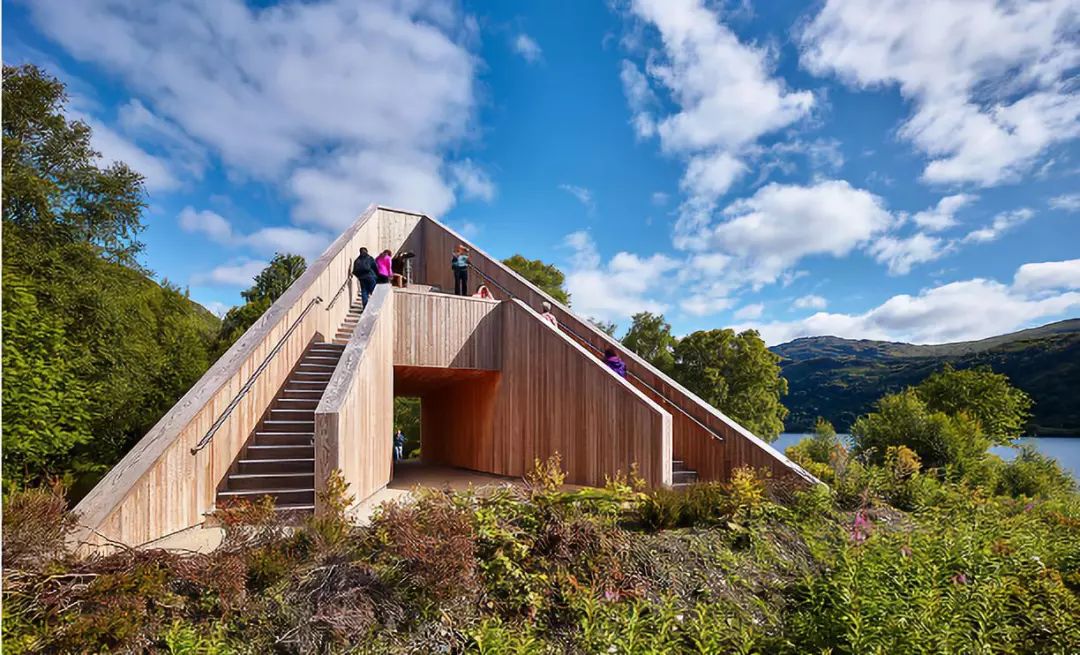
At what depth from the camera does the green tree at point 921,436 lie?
11.7 meters

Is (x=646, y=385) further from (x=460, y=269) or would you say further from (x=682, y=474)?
(x=460, y=269)

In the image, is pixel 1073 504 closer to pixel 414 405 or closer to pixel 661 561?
pixel 661 561

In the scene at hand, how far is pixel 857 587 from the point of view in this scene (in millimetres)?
3744

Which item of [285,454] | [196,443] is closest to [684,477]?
[285,454]

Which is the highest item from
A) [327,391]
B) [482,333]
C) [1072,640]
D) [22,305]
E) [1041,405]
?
[22,305]

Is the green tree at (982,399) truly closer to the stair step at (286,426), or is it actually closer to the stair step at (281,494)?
the stair step at (286,426)

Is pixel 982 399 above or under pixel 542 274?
under

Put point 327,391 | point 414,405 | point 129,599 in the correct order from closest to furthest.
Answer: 1. point 129,599
2. point 327,391
3. point 414,405

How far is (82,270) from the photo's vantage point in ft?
44.8

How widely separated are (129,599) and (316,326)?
19.9 feet

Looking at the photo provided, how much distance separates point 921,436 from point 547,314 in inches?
348

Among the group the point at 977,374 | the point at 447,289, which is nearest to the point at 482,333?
the point at 447,289

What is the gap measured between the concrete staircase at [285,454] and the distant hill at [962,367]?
66.5 feet

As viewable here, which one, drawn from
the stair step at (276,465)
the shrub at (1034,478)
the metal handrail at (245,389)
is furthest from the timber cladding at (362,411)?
the shrub at (1034,478)
